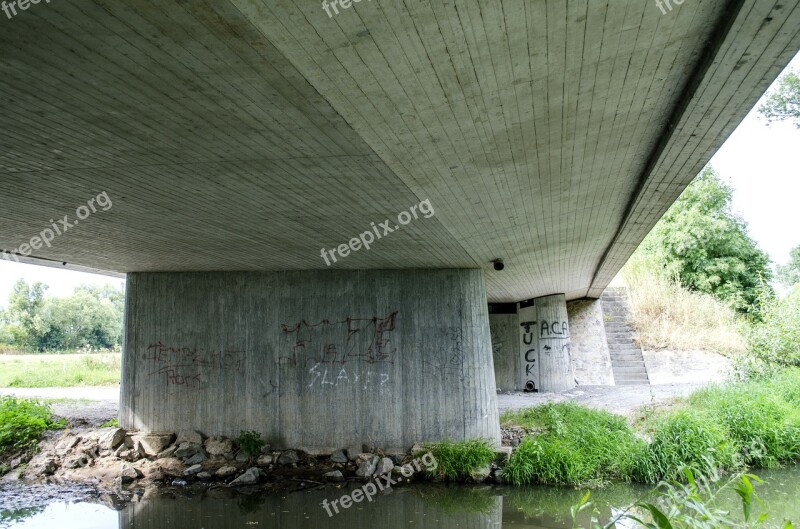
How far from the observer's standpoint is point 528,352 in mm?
22844

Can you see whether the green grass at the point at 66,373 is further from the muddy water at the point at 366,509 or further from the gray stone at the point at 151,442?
the muddy water at the point at 366,509

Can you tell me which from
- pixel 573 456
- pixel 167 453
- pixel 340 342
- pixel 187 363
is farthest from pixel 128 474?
pixel 573 456

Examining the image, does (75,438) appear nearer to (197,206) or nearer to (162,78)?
(197,206)

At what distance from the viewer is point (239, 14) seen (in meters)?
3.38

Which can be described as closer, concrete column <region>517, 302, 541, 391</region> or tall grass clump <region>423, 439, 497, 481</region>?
tall grass clump <region>423, 439, 497, 481</region>

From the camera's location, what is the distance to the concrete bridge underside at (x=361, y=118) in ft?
12.1

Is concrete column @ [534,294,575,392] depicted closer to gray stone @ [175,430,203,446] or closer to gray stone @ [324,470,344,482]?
gray stone @ [324,470,344,482]

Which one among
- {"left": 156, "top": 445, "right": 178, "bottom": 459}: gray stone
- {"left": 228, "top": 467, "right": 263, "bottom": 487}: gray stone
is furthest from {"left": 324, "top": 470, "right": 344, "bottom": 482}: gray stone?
{"left": 156, "top": 445, "right": 178, "bottom": 459}: gray stone

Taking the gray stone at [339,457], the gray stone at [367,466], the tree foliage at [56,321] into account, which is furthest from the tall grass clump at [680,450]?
the tree foliage at [56,321]

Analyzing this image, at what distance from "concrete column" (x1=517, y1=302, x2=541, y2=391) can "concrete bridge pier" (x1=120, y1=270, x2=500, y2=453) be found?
35.3ft

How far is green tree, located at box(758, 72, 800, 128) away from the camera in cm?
2361

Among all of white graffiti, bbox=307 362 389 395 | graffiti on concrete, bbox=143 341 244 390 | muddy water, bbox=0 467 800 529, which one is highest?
graffiti on concrete, bbox=143 341 244 390

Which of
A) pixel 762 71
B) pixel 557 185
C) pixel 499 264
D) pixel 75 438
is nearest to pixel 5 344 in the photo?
pixel 75 438

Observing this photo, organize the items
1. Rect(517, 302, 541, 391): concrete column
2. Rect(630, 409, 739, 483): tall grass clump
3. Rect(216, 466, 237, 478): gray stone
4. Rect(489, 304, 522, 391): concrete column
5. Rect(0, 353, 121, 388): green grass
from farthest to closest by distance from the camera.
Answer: Rect(0, 353, 121, 388): green grass, Rect(489, 304, 522, 391): concrete column, Rect(517, 302, 541, 391): concrete column, Rect(216, 466, 237, 478): gray stone, Rect(630, 409, 739, 483): tall grass clump
